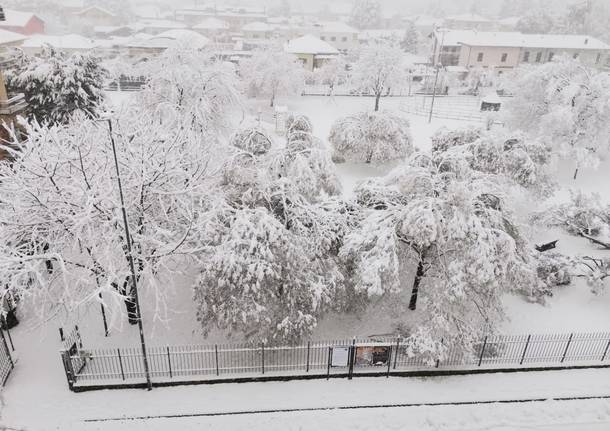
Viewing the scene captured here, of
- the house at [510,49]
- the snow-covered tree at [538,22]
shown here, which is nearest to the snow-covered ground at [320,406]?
the house at [510,49]

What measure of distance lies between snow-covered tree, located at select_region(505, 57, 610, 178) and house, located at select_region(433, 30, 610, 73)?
3554 centimetres

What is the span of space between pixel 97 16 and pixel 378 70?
8781 centimetres

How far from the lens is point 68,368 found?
13.3 m

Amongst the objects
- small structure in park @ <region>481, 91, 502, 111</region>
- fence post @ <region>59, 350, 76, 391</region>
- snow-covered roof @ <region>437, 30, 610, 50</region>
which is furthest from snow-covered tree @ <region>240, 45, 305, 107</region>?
fence post @ <region>59, 350, 76, 391</region>

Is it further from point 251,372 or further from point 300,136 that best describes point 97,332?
point 300,136

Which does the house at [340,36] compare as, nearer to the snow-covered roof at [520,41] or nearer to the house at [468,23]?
the snow-covered roof at [520,41]

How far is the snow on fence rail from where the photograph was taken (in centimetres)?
1410

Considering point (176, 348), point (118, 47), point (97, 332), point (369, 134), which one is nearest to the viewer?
point (176, 348)

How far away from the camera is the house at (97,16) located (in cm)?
10300

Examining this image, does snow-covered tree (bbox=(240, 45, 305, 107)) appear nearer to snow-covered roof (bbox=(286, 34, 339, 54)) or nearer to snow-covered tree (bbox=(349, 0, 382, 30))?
snow-covered roof (bbox=(286, 34, 339, 54))

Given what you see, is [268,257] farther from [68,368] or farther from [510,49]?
[510,49]

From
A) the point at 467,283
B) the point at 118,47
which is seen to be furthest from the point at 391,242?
the point at 118,47

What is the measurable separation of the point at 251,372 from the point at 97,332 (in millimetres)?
5971

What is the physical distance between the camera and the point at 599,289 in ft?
60.5
